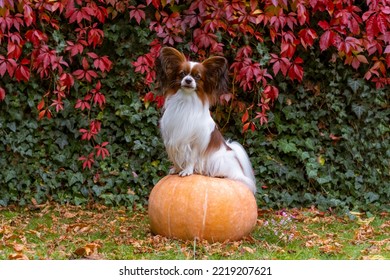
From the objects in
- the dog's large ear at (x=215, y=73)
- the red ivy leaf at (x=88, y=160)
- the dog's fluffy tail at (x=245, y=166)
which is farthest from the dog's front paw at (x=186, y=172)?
the red ivy leaf at (x=88, y=160)

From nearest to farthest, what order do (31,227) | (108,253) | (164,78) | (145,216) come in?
(108,253)
(164,78)
(31,227)
(145,216)

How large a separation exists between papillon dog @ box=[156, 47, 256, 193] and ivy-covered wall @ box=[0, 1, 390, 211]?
4.79 ft

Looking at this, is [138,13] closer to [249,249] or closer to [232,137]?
[232,137]

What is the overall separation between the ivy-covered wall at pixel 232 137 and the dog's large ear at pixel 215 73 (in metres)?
1.57

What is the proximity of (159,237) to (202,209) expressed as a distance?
417 mm

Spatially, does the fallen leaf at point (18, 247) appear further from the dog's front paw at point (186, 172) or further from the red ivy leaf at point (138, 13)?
the red ivy leaf at point (138, 13)

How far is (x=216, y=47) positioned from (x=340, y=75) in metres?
1.33

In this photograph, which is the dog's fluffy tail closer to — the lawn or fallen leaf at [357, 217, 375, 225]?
the lawn

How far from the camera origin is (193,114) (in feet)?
15.4

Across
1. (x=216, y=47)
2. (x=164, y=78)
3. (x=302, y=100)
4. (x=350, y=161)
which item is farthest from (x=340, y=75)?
(x=164, y=78)

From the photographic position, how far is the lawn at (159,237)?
Answer: 4.38 metres

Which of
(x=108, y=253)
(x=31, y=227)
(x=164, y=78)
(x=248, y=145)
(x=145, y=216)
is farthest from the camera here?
(x=248, y=145)

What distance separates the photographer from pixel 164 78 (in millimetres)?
4770

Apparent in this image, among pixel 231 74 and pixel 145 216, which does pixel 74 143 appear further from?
pixel 231 74
